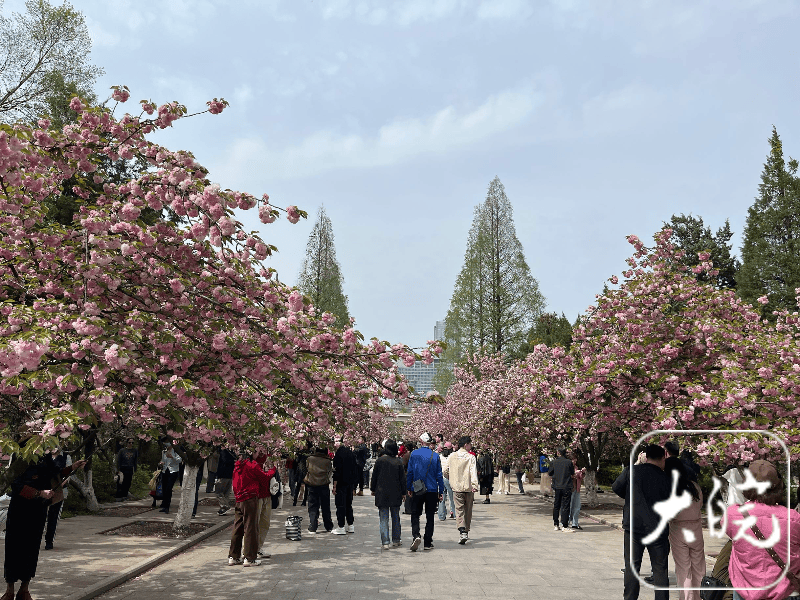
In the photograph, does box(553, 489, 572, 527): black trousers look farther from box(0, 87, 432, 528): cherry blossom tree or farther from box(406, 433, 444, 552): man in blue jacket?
box(0, 87, 432, 528): cherry blossom tree

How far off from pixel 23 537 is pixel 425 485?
6.98 metres

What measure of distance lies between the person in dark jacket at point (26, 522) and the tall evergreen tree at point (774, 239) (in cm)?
3518

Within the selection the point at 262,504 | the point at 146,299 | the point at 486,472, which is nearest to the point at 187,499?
the point at 262,504

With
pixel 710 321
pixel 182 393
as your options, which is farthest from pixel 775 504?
pixel 710 321

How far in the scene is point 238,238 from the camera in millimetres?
7555

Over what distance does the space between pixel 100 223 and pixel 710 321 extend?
1221 centimetres

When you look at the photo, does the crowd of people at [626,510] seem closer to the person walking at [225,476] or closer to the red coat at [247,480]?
the red coat at [247,480]

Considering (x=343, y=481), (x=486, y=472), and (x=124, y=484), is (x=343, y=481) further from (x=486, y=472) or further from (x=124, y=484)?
(x=486, y=472)

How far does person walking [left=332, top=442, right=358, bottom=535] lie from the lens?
1476cm

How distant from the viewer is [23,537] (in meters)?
7.83

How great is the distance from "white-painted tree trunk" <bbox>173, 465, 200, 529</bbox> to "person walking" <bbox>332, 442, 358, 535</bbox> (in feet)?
9.69

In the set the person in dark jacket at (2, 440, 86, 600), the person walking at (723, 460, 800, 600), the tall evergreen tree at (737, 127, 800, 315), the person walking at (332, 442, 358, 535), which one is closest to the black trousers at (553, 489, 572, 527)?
the person walking at (332, 442, 358, 535)

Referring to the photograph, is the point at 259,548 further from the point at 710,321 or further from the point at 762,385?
the point at 710,321

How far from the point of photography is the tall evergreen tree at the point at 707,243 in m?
42.7
